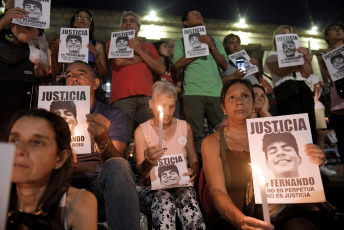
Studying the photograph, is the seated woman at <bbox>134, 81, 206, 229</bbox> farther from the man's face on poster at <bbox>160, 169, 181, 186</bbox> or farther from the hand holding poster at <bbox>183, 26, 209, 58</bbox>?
the hand holding poster at <bbox>183, 26, 209, 58</bbox>

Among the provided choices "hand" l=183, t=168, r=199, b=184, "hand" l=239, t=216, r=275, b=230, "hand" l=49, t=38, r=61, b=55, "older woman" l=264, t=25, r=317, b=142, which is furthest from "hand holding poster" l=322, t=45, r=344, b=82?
"hand" l=49, t=38, r=61, b=55

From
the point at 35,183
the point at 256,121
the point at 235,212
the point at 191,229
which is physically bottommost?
the point at 191,229

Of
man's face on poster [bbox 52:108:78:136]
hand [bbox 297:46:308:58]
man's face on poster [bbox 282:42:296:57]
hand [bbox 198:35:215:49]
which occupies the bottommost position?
man's face on poster [bbox 52:108:78:136]

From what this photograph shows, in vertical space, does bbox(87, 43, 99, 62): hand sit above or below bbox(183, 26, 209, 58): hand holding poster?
below

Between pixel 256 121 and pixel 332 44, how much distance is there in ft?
→ 10.6

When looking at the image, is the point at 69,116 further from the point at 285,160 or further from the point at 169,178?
the point at 285,160

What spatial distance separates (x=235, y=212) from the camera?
75.0 inches

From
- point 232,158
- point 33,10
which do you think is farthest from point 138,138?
point 33,10

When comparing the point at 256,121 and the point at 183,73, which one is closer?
the point at 256,121

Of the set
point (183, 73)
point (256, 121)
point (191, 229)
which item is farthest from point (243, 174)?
point (183, 73)

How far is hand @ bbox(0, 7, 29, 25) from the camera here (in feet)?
9.29

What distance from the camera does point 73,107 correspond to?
2.19 metres

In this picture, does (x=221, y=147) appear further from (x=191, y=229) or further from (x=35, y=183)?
(x=35, y=183)

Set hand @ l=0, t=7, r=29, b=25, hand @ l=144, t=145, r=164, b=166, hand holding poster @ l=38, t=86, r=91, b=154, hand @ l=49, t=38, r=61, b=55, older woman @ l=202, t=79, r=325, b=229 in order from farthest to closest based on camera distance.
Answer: hand @ l=49, t=38, r=61, b=55 < hand @ l=0, t=7, r=29, b=25 < hand @ l=144, t=145, r=164, b=166 < hand holding poster @ l=38, t=86, r=91, b=154 < older woman @ l=202, t=79, r=325, b=229
